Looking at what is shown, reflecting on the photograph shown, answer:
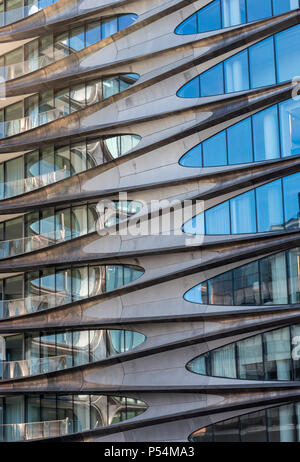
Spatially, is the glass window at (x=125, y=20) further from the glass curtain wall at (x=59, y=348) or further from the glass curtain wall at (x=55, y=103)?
the glass curtain wall at (x=59, y=348)

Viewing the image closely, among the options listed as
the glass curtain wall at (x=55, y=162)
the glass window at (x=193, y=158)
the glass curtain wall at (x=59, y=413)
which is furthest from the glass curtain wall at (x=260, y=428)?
the glass curtain wall at (x=55, y=162)

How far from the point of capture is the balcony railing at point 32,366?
1480 inches

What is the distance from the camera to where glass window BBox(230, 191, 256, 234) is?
112ft

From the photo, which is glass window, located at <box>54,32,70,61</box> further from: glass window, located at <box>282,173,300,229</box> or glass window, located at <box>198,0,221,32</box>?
glass window, located at <box>282,173,300,229</box>

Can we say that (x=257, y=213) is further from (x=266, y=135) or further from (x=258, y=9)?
(x=258, y=9)

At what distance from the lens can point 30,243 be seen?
39.9m

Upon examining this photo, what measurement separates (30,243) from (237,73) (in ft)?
40.0

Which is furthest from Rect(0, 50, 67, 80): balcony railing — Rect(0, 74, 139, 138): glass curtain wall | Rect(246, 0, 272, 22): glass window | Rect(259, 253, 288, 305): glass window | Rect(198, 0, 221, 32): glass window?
Rect(259, 253, 288, 305): glass window

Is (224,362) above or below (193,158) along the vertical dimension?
below

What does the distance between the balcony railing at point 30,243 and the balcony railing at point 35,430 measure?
770cm

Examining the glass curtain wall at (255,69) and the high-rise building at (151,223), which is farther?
the glass curtain wall at (255,69)

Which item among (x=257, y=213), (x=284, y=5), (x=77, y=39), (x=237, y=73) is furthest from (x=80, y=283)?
(x=284, y=5)

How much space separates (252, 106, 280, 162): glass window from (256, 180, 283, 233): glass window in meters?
1.19

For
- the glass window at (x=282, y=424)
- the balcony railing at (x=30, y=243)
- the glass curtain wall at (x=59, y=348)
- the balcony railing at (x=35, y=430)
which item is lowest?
the balcony railing at (x=35, y=430)
